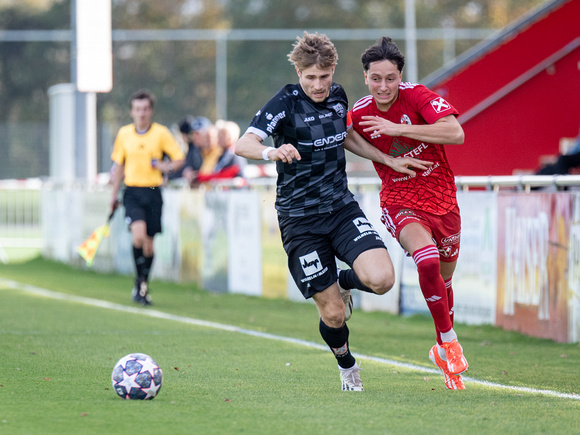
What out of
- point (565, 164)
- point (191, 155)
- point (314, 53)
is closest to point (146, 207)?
point (191, 155)

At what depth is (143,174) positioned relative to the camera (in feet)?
41.8

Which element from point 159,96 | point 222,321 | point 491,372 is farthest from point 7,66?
point 491,372

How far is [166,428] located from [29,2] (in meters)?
39.0

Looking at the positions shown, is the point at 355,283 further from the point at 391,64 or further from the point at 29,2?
the point at 29,2

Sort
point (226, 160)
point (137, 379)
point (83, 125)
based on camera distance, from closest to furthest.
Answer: point (137, 379) → point (226, 160) → point (83, 125)

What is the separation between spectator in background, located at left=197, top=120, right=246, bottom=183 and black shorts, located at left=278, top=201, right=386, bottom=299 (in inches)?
333

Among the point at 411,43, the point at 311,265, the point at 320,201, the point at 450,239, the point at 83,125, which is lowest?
the point at 311,265

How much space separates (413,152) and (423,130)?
1.12 feet

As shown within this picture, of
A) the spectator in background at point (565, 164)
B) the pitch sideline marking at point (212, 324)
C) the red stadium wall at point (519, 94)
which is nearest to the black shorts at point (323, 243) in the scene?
the pitch sideline marking at point (212, 324)

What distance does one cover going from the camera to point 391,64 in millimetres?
6656

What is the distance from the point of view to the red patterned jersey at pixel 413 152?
22.5 ft

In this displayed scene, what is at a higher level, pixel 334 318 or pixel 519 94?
pixel 519 94

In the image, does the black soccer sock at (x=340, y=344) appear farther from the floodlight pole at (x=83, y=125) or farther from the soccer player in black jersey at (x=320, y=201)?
the floodlight pole at (x=83, y=125)

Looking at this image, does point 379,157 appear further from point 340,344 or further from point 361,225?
point 340,344
